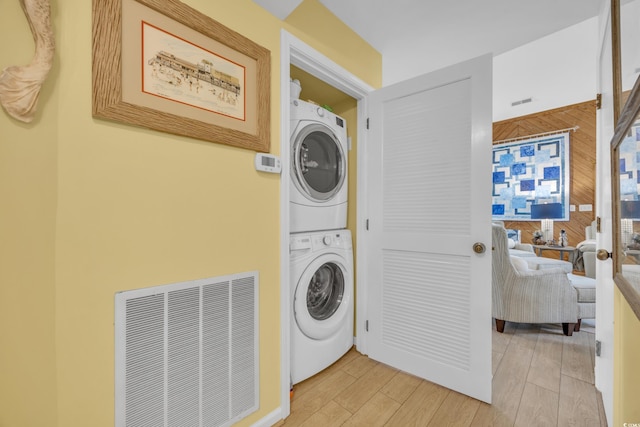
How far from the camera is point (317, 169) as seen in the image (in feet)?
6.16

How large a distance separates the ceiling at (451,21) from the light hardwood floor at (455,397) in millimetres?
2152

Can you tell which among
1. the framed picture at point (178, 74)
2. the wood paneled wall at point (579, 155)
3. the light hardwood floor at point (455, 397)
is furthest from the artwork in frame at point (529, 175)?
the framed picture at point (178, 74)

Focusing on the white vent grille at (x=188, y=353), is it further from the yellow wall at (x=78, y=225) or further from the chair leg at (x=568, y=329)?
the chair leg at (x=568, y=329)

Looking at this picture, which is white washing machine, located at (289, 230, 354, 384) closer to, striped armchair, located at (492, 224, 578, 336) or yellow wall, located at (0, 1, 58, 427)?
yellow wall, located at (0, 1, 58, 427)

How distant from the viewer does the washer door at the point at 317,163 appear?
168 centimetres

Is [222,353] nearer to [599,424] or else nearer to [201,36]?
[201,36]

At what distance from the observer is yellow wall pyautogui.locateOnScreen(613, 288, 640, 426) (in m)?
0.78

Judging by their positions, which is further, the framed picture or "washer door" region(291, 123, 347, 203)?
"washer door" region(291, 123, 347, 203)

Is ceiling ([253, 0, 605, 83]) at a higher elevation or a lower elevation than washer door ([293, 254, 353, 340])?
higher

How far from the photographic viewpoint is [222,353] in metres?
1.17

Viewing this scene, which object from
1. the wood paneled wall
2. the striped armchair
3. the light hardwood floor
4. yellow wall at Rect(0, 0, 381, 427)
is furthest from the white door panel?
the wood paneled wall

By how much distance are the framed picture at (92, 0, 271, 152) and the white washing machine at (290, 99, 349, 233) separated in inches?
14.8

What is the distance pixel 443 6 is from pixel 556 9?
27.8 inches

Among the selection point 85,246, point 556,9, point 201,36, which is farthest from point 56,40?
point 556,9
